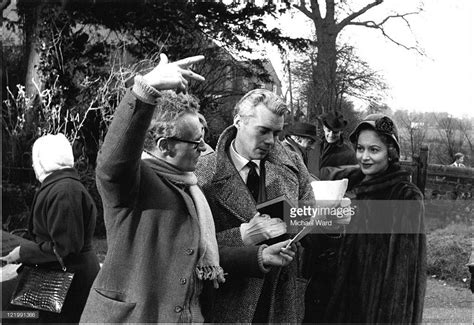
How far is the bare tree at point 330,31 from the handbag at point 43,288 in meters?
2.07

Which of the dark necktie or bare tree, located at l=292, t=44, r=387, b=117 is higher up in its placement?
bare tree, located at l=292, t=44, r=387, b=117

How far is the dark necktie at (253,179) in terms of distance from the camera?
240 centimetres

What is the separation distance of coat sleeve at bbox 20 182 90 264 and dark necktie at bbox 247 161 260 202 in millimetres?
907

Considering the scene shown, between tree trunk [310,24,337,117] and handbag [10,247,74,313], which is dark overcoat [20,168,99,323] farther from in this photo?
tree trunk [310,24,337,117]

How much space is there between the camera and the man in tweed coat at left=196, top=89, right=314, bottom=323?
2.26m

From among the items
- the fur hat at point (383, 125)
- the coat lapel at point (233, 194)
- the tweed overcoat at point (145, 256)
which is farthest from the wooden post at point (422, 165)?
the tweed overcoat at point (145, 256)

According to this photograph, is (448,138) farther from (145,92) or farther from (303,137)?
(145,92)

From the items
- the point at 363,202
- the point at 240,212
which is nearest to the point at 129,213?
the point at 240,212

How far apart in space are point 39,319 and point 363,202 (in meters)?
1.55

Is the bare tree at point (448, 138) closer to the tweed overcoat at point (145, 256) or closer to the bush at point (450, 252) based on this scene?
the bush at point (450, 252)

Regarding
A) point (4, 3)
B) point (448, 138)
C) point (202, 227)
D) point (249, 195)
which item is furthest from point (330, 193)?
point (4, 3)

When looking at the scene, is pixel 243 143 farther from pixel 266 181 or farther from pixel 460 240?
pixel 460 240

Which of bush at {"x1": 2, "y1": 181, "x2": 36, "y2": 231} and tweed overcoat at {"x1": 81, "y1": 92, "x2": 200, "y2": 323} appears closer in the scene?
tweed overcoat at {"x1": 81, "y1": 92, "x2": 200, "y2": 323}

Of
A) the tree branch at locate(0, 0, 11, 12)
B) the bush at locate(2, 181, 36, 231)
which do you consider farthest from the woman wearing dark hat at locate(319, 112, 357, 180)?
the tree branch at locate(0, 0, 11, 12)
